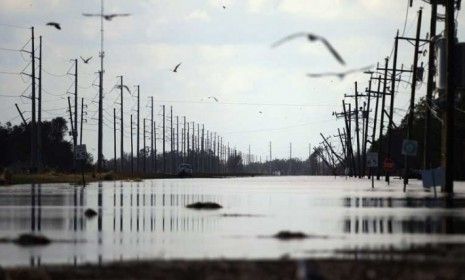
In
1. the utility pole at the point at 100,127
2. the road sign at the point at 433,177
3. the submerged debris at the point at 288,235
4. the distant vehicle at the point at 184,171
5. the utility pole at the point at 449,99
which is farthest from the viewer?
the distant vehicle at the point at 184,171

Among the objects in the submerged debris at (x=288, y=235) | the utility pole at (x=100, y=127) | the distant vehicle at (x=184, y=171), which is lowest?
the submerged debris at (x=288, y=235)

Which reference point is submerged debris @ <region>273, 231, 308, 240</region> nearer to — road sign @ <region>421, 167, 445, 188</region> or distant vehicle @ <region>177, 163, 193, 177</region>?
road sign @ <region>421, 167, 445, 188</region>

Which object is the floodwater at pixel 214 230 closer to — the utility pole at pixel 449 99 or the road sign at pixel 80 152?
the utility pole at pixel 449 99

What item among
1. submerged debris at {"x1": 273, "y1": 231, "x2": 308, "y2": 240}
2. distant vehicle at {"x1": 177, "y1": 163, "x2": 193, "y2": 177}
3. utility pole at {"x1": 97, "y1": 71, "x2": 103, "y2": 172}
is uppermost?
utility pole at {"x1": 97, "y1": 71, "x2": 103, "y2": 172}

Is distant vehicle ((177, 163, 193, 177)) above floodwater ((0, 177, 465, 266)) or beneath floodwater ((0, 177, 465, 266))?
above

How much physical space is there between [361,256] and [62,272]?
4.51 meters

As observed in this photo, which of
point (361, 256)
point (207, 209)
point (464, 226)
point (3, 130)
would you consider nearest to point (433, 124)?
point (3, 130)

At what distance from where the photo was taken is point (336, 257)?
596 inches

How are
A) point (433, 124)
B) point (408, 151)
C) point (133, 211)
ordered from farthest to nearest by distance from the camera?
point (433, 124) < point (408, 151) < point (133, 211)

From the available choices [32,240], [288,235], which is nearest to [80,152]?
[288,235]

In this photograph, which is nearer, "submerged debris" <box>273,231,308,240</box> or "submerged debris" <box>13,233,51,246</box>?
"submerged debris" <box>13,233,51,246</box>

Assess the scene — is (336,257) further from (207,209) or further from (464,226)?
(207,209)

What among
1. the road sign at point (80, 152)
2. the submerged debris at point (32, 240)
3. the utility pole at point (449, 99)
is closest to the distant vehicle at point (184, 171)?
the road sign at point (80, 152)

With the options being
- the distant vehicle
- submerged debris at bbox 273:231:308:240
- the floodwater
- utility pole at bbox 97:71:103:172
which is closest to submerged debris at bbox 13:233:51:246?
the floodwater
